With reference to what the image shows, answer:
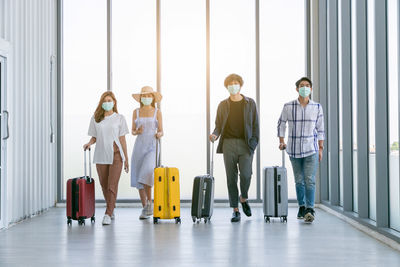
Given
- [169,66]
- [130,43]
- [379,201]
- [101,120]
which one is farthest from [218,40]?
[379,201]

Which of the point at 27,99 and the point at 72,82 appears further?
the point at 72,82

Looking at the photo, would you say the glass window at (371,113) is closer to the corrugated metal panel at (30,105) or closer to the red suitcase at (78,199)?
the red suitcase at (78,199)

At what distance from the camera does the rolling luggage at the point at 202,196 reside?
17.3ft

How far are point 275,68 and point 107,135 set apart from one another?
279cm

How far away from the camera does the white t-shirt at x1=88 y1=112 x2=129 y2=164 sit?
534 centimetres

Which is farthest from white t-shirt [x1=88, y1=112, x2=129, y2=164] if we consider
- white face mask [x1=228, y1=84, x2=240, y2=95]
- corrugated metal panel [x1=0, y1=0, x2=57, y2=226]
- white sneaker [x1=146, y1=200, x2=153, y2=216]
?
white face mask [x1=228, y1=84, x2=240, y2=95]

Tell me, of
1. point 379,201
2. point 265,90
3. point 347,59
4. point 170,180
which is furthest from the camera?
point 265,90

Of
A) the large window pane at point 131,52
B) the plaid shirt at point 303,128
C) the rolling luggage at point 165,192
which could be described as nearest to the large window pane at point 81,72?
the large window pane at point 131,52

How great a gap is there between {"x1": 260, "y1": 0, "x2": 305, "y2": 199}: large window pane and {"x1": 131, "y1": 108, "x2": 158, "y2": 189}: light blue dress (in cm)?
194

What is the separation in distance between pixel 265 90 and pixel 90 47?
2535mm

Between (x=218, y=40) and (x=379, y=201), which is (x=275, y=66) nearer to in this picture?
(x=218, y=40)

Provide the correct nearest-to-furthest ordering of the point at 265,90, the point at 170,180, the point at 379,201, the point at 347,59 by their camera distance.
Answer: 1. the point at 379,201
2. the point at 170,180
3. the point at 347,59
4. the point at 265,90

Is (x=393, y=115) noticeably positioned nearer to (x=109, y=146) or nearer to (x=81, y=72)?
(x=109, y=146)

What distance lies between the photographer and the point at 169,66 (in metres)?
7.07
